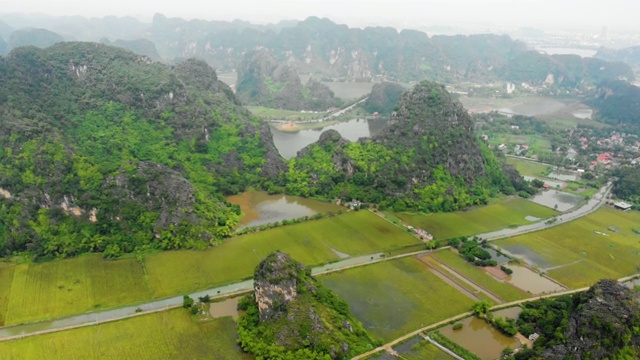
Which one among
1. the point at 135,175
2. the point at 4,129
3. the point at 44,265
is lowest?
the point at 44,265

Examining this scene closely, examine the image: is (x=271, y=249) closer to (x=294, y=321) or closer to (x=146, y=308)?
(x=146, y=308)

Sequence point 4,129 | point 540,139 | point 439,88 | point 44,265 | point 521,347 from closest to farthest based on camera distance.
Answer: point 521,347 < point 44,265 < point 4,129 < point 439,88 < point 540,139

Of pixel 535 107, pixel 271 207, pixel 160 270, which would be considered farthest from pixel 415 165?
pixel 535 107

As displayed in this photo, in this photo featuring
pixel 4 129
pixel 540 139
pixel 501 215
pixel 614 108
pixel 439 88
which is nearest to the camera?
pixel 4 129

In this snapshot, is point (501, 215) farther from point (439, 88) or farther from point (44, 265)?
point (44, 265)

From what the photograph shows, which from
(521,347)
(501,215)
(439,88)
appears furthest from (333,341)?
(439,88)

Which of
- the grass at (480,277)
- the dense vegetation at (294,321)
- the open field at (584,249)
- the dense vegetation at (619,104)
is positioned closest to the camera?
the dense vegetation at (294,321)

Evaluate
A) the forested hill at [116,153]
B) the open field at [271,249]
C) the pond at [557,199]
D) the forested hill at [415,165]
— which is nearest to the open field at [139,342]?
the open field at [271,249]

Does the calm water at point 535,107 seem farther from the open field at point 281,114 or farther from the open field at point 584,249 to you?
the open field at point 584,249
